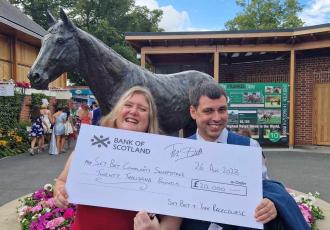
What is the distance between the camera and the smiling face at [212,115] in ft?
6.55

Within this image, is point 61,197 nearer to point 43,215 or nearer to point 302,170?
point 43,215

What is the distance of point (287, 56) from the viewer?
14500 millimetres

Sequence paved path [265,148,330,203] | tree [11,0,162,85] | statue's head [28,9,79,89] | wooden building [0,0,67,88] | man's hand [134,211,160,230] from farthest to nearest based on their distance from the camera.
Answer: tree [11,0,162,85]
wooden building [0,0,67,88]
paved path [265,148,330,203]
statue's head [28,9,79,89]
man's hand [134,211,160,230]

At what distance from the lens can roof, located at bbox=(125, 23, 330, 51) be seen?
493 inches

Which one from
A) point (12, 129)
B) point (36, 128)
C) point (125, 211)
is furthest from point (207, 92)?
point (12, 129)

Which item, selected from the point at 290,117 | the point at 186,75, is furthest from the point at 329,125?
the point at 186,75

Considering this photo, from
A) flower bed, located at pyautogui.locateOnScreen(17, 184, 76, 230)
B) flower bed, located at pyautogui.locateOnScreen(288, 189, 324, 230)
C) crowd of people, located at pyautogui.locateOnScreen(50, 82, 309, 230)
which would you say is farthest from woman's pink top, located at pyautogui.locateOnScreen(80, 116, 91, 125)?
crowd of people, located at pyautogui.locateOnScreen(50, 82, 309, 230)

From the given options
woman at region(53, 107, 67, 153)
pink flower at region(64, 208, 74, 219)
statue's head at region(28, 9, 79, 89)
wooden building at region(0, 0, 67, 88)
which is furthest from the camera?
wooden building at region(0, 0, 67, 88)

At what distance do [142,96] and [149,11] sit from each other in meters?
41.9

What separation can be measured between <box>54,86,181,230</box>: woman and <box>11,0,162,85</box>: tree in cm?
3217

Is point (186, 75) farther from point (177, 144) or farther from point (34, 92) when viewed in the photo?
point (34, 92)

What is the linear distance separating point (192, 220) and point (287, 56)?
1372cm

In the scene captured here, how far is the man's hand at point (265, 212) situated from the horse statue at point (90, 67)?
198 centimetres

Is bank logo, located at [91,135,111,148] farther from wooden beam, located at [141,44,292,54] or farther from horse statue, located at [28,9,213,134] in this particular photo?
wooden beam, located at [141,44,292,54]
